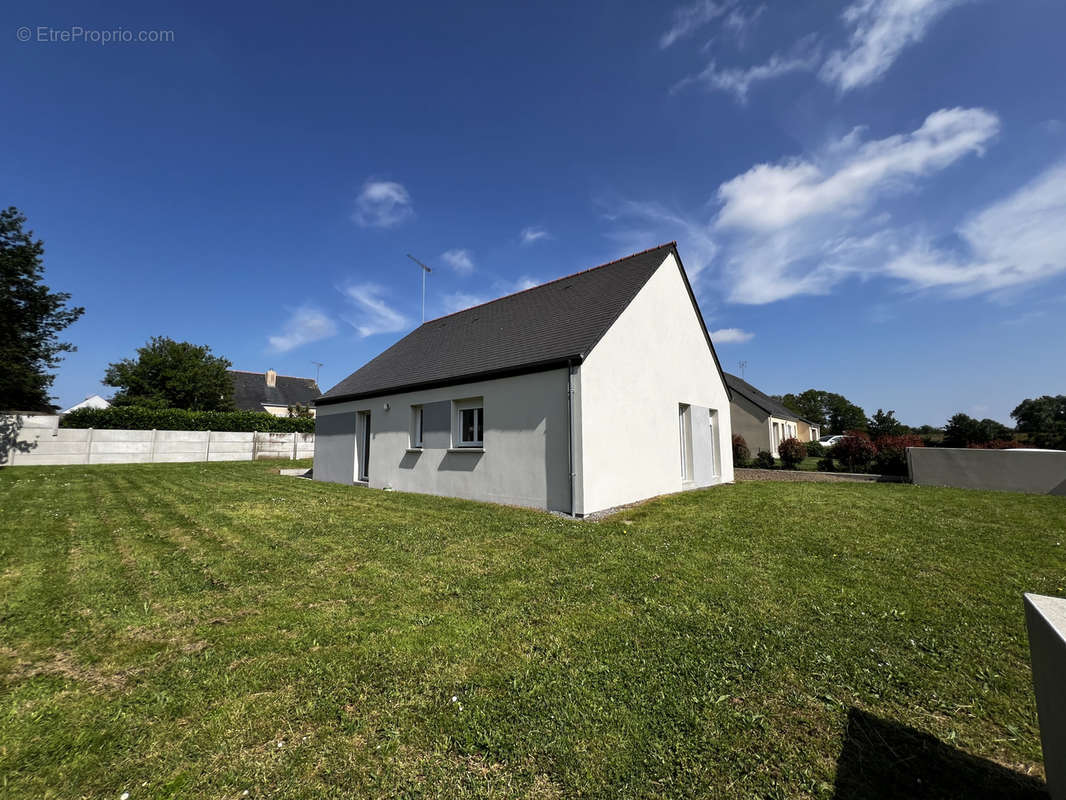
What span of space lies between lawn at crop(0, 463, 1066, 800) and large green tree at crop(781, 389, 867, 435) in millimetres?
79602

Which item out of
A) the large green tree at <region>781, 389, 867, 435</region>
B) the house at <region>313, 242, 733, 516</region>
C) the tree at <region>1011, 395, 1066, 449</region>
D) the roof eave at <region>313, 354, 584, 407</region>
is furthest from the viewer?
the large green tree at <region>781, 389, 867, 435</region>

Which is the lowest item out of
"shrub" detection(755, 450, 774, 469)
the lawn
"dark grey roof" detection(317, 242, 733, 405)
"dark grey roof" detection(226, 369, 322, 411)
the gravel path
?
the lawn

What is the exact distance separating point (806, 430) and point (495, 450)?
41.1m

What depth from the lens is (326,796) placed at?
6.13 ft

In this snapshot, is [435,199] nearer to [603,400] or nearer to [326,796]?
[603,400]

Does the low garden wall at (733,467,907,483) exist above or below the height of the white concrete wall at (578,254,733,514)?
below

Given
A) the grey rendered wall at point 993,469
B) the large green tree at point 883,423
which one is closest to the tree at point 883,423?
the large green tree at point 883,423

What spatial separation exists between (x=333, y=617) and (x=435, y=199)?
1286 centimetres

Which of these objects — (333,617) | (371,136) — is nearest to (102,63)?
(371,136)

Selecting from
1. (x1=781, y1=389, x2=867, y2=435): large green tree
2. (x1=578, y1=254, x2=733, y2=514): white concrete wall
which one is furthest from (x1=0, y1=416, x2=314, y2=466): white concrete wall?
(x1=781, y1=389, x2=867, y2=435): large green tree

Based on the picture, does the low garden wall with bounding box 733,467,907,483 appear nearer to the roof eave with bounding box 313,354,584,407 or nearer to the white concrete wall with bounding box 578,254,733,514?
the white concrete wall with bounding box 578,254,733,514

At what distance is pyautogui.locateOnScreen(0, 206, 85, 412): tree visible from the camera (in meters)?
16.1

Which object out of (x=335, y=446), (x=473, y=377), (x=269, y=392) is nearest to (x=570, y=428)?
(x=473, y=377)

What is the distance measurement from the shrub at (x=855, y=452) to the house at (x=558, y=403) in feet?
28.0
